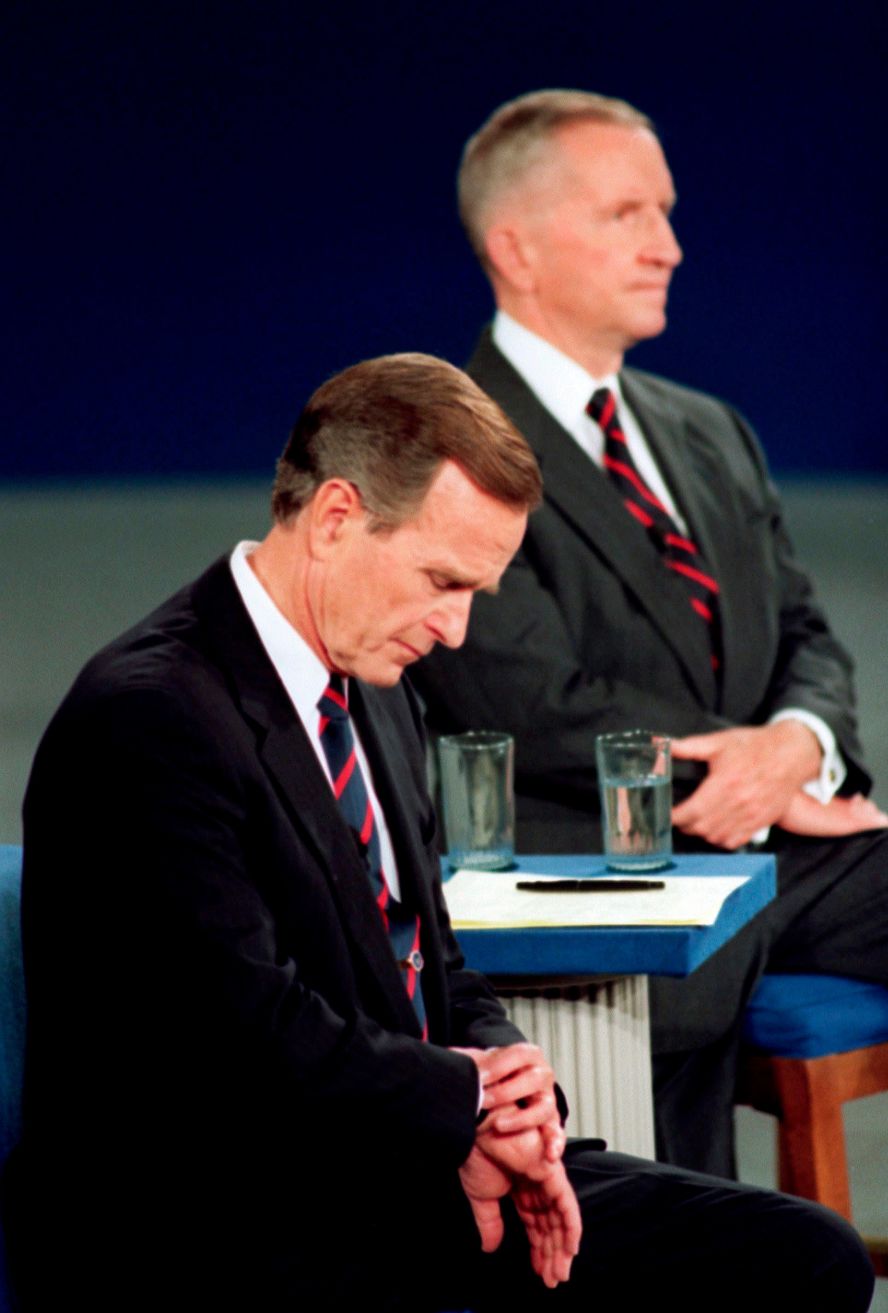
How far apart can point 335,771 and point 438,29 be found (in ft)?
34.9

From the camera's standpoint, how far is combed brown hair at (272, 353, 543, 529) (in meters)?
1.91

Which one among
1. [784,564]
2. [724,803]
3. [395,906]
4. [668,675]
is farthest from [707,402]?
[395,906]

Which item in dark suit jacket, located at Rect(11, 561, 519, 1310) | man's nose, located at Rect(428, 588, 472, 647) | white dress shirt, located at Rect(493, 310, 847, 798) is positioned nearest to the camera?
dark suit jacket, located at Rect(11, 561, 519, 1310)

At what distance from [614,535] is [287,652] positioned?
1364 mm

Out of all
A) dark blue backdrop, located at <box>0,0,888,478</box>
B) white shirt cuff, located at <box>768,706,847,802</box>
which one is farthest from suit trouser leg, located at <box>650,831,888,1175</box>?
dark blue backdrop, located at <box>0,0,888,478</box>

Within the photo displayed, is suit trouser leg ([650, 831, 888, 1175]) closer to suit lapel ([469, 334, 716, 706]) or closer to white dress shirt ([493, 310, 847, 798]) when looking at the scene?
suit lapel ([469, 334, 716, 706])

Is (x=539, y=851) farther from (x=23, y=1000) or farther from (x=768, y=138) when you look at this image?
(x=768, y=138)

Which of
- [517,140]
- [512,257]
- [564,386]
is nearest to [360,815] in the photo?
[564,386]

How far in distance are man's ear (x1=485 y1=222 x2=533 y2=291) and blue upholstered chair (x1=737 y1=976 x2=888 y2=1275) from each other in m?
1.23

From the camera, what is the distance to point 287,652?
1963mm

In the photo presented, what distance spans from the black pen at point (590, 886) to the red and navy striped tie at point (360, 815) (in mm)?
485

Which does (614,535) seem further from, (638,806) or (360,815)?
(360,815)

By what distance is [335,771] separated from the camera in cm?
200

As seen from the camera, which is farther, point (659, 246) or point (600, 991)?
point (659, 246)
